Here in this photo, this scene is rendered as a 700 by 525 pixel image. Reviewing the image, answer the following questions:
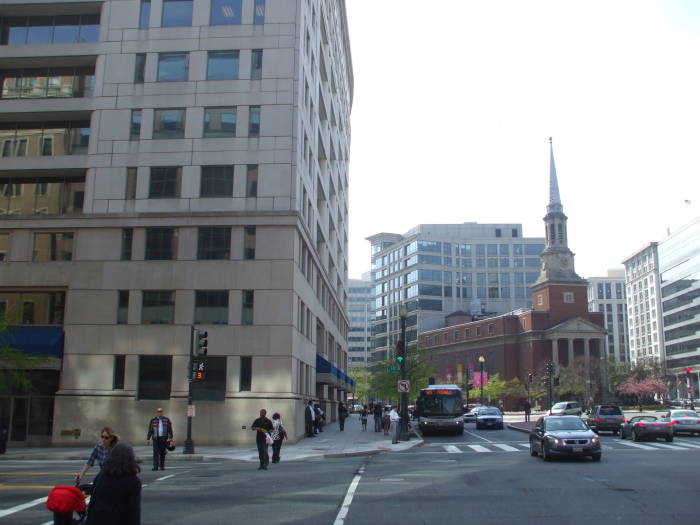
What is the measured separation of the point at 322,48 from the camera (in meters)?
49.5

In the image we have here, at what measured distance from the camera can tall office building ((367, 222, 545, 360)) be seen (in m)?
152

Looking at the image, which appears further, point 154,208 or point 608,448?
point 154,208

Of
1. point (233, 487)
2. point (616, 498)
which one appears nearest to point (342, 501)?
point (233, 487)

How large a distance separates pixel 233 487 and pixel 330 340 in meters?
43.3

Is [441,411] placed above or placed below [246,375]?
below

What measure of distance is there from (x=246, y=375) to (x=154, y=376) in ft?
14.9

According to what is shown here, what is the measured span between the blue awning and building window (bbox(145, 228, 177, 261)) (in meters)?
5.86

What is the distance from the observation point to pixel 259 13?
124ft

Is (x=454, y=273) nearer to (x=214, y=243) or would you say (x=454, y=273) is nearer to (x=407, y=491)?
(x=214, y=243)

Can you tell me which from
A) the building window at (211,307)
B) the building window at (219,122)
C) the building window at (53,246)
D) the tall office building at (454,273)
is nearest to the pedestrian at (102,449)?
the building window at (211,307)

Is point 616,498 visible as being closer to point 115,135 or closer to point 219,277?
point 219,277

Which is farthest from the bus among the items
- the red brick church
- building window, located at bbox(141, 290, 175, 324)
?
the red brick church

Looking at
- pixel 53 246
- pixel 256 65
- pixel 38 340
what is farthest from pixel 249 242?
pixel 38 340

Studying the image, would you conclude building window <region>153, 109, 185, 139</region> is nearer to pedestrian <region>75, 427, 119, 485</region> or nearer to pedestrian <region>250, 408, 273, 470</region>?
pedestrian <region>250, 408, 273, 470</region>
